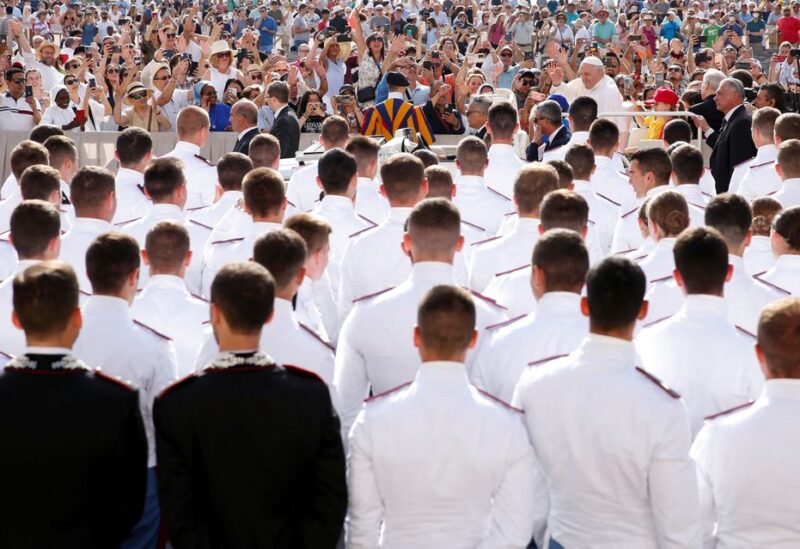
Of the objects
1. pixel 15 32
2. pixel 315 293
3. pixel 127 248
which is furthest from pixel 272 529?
pixel 15 32

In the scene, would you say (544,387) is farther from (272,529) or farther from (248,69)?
(248,69)

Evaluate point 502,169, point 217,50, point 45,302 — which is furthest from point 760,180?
point 217,50

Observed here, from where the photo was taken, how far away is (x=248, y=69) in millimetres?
17297

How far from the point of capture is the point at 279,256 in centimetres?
459

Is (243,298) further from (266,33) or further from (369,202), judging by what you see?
(266,33)

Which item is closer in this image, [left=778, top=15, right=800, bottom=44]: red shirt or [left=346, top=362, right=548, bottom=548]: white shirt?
[left=346, top=362, right=548, bottom=548]: white shirt

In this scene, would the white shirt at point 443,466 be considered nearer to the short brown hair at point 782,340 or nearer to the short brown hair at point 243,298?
the short brown hair at point 243,298

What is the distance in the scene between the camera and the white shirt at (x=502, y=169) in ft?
30.4

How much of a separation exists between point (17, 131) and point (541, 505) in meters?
10.8

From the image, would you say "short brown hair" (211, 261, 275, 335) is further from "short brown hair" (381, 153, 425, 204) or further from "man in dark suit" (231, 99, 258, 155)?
"man in dark suit" (231, 99, 258, 155)

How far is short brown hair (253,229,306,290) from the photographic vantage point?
4.59m

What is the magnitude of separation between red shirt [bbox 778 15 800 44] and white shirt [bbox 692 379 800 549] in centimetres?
2204

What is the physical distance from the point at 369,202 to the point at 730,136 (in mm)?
4374

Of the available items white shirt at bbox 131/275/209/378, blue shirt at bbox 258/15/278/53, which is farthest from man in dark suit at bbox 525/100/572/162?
blue shirt at bbox 258/15/278/53
